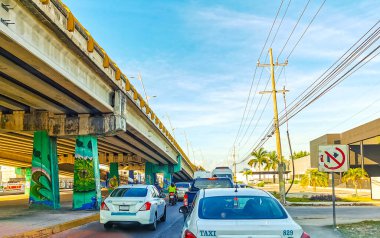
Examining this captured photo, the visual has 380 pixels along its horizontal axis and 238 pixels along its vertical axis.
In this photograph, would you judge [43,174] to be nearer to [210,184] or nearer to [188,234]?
[210,184]

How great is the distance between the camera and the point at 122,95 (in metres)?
24.1

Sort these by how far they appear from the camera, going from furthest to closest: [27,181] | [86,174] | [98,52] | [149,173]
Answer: [149,173] → [27,181] → [86,174] → [98,52]

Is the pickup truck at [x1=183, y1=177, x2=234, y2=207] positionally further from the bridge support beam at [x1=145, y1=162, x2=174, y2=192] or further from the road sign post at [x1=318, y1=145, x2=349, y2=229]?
the bridge support beam at [x1=145, y1=162, x2=174, y2=192]

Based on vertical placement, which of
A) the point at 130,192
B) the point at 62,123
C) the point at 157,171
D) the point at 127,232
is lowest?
the point at 127,232

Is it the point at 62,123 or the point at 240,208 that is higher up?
the point at 62,123

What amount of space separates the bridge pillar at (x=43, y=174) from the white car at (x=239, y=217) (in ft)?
58.7

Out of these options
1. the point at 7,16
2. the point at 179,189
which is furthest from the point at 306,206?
the point at 7,16

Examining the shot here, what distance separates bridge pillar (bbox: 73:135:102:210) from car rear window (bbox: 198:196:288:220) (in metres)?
18.0

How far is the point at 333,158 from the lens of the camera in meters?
13.5

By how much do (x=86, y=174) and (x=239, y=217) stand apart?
1871 cm

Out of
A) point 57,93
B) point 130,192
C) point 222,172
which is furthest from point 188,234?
point 222,172

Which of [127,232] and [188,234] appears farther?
[127,232]

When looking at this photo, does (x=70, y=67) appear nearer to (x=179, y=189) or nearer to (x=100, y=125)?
(x=100, y=125)

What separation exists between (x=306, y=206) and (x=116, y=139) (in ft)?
55.0
